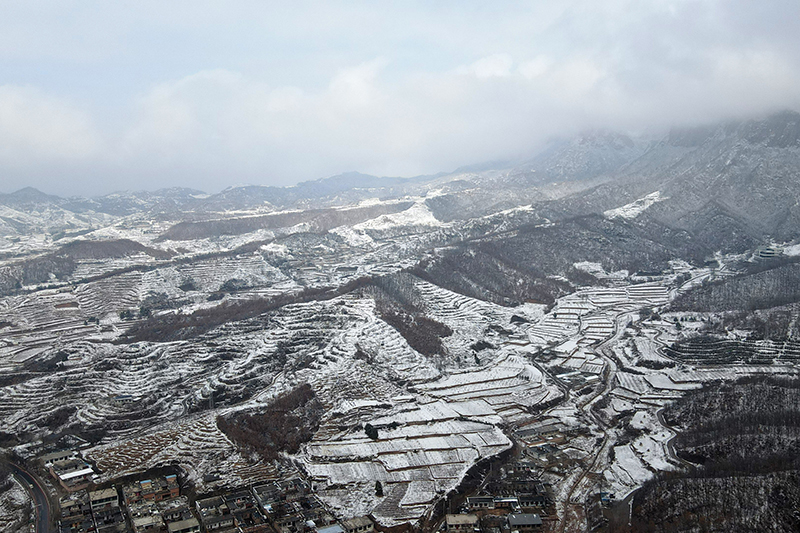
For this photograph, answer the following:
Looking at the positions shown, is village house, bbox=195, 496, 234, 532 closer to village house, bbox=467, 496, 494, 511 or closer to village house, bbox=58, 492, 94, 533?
village house, bbox=58, 492, 94, 533

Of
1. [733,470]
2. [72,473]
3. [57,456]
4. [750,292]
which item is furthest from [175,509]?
[750,292]

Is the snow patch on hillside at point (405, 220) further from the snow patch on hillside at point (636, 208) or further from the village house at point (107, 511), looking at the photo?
the village house at point (107, 511)

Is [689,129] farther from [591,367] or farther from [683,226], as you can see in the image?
[591,367]

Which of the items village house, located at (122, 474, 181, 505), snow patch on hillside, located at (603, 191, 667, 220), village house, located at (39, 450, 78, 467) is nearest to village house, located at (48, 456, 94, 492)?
village house, located at (39, 450, 78, 467)

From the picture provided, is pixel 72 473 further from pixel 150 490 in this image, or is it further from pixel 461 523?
pixel 461 523

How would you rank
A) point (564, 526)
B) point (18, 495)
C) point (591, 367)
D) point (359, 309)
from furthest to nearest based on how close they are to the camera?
1. point (359, 309)
2. point (591, 367)
3. point (18, 495)
4. point (564, 526)

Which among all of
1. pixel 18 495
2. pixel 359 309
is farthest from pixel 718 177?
pixel 18 495

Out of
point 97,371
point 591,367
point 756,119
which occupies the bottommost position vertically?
point 591,367

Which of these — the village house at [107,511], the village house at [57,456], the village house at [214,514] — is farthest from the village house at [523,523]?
the village house at [57,456]
